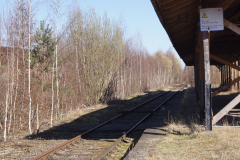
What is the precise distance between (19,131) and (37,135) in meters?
1.03

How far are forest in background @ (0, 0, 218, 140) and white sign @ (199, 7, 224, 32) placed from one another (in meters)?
6.20

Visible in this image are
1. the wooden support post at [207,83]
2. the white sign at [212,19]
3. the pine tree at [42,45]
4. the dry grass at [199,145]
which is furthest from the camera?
the pine tree at [42,45]

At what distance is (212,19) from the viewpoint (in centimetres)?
711

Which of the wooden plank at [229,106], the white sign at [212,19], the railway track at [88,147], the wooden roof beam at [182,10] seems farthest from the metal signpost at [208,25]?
the railway track at [88,147]

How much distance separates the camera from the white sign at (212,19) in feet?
23.0

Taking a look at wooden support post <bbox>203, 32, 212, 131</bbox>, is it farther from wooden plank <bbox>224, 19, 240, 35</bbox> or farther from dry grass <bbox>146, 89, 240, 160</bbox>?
wooden plank <bbox>224, 19, 240, 35</bbox>

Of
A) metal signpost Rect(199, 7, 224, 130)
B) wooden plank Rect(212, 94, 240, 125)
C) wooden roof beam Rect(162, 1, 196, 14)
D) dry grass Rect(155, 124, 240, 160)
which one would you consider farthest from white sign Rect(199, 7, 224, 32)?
dry grass Rect(155, 124, 240, 160)

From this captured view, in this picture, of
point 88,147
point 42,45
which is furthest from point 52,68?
point 88,147

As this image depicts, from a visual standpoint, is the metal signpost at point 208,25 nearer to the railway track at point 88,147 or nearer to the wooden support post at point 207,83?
the wooden support post at point 207,83

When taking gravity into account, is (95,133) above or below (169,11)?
below

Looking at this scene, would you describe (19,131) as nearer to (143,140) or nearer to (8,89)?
(8,89)

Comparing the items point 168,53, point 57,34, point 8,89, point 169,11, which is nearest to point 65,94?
point 57,34

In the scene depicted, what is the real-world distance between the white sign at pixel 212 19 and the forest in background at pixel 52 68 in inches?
244

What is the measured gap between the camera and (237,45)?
13.4 m
